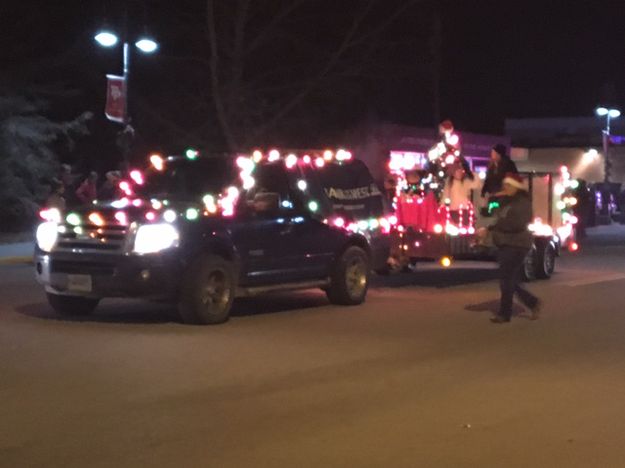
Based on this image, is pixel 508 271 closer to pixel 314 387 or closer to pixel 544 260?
pixel 314 387

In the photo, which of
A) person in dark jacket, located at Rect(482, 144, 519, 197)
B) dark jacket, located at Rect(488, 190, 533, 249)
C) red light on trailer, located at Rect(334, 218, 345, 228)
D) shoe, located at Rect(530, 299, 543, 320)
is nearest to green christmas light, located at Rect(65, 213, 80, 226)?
red light on trailer, located at Rect(334, 218, 345, 228)

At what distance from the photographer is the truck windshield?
565 inches

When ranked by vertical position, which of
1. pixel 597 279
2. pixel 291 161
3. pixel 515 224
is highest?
pixel 291 161

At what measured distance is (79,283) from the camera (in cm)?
1308

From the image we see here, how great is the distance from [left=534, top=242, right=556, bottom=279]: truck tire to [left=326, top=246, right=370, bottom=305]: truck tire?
483 cm

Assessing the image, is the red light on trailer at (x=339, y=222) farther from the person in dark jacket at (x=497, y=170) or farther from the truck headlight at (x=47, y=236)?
the truck headlight at (x=47, y=236)

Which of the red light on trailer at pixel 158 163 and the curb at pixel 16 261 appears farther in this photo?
the curb at pixel 16 261

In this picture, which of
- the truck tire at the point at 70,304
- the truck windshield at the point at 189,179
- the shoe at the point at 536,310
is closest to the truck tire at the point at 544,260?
the shoe at the point at 536,310

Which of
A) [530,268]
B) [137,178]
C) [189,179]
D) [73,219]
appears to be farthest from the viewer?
[530,268]

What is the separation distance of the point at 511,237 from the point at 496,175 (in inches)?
163

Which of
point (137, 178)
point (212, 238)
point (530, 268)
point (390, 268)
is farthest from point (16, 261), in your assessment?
point (212, 238)

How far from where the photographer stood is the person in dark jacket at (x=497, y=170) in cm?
1758

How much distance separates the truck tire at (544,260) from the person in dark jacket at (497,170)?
80.2 inches

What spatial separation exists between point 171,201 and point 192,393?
16.5 ft
